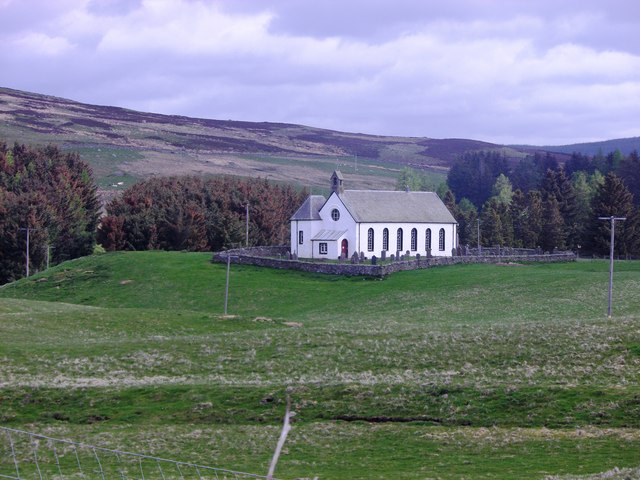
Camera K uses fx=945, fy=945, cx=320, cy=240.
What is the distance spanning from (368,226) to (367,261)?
5.65 metres

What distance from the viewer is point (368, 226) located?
318 ft

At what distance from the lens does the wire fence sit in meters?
23.4

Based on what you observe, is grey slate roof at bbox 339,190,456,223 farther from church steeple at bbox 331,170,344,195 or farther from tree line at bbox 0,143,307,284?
tree line at bbox 0,143,307,284

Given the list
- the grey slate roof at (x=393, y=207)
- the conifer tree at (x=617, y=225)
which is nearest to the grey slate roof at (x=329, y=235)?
the grey slate roof at (x=393, y=207)

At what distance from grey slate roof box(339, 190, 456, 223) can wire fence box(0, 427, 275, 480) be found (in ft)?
232

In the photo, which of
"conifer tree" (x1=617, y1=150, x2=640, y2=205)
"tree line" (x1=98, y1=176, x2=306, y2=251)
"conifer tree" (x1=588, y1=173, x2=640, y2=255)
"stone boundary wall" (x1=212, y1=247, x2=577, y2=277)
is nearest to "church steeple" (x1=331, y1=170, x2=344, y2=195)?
"stone boundary wall" (x1=212, y1=247, x2=577, y2=277)

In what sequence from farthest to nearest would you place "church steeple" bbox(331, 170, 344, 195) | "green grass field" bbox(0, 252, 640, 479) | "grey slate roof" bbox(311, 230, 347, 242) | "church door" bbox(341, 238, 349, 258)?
"church steeple" bbox(331, 170, 344, 195) → "church door" bbox(341, 238, 349, 258) → "grey slate roof" bbox(311, 230, 347, 242) → "green grass field" bbox(0, 252, 640, 479)

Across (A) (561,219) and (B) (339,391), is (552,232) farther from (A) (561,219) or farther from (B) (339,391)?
(B) (339,391)

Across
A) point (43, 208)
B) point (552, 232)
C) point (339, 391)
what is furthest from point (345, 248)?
point (339, 391)

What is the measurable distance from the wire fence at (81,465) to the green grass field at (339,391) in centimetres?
92

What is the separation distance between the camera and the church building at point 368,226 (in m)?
97.0

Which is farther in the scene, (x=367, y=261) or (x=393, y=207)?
(x=393, y=207)

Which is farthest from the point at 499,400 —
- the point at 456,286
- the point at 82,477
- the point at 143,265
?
the point at 143,265

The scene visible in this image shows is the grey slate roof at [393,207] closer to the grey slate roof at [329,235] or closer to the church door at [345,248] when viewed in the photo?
the grey slate roof at [329,235]
